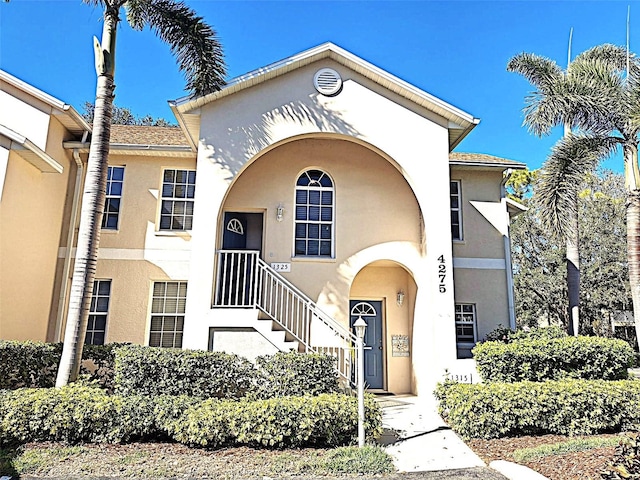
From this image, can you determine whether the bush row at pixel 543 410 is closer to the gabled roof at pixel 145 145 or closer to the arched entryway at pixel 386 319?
the arched entryway at pixel 386 319

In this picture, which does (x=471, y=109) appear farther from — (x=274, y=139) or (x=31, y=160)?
(x=31, y=160)

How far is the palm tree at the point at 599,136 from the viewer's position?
11.0 meters

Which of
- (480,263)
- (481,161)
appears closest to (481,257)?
(480,263)

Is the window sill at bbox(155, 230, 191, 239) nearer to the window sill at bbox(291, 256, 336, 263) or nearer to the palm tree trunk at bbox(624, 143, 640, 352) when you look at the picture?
the window sill at bbox(291, 256, 336, 263)

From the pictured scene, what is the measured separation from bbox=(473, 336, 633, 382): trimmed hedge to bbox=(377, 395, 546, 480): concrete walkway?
1783mm

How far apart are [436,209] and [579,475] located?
6.84 meters

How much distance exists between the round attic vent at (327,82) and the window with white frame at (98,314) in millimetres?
8076

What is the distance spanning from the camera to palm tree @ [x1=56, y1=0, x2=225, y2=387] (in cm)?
886

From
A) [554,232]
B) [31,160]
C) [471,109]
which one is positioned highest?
[471,109]

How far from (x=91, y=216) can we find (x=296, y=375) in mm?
5272

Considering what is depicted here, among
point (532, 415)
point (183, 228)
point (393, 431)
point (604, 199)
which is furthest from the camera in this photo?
point (604, 199)

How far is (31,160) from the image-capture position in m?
11.5

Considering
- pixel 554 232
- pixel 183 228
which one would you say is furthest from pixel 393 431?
pixel 183 228

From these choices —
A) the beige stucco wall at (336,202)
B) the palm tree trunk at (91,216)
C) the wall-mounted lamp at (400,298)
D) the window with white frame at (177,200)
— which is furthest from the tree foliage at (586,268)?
the palm tree trunk at (91,216)
